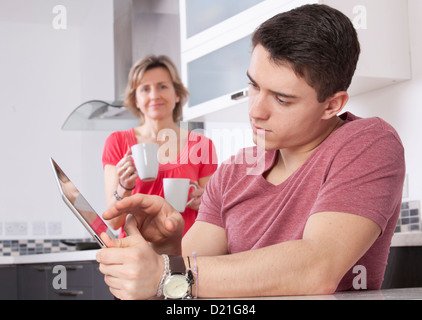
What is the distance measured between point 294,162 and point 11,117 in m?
3.18

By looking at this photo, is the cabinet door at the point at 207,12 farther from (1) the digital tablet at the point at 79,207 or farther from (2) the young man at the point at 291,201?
(1) the digital tablet at the point at 79,207

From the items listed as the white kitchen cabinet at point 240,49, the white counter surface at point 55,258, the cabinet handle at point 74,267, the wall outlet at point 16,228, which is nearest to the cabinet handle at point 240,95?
the white kitchen cabinet at point 240,49

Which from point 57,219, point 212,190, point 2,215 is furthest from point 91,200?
point 212,190

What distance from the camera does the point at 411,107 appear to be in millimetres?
2047

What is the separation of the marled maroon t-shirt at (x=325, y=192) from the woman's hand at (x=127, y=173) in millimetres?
828

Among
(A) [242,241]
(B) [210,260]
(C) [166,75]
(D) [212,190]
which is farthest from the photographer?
(C) [166,75]

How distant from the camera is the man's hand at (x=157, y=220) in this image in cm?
98

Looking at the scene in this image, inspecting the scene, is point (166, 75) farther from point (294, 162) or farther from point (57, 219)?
point (57, 219)

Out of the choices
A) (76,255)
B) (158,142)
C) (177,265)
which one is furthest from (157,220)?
(76,255)

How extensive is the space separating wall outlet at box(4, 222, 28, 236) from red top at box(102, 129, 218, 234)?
1876mm

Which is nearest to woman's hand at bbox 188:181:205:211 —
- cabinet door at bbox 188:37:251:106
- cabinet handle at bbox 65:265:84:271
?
cabinet door at bbox 188:37:251:106

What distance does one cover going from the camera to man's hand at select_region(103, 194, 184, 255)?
3.22 ft

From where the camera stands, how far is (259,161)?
3.67 ft

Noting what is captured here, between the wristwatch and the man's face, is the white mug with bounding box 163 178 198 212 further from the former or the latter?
the wristwatch
